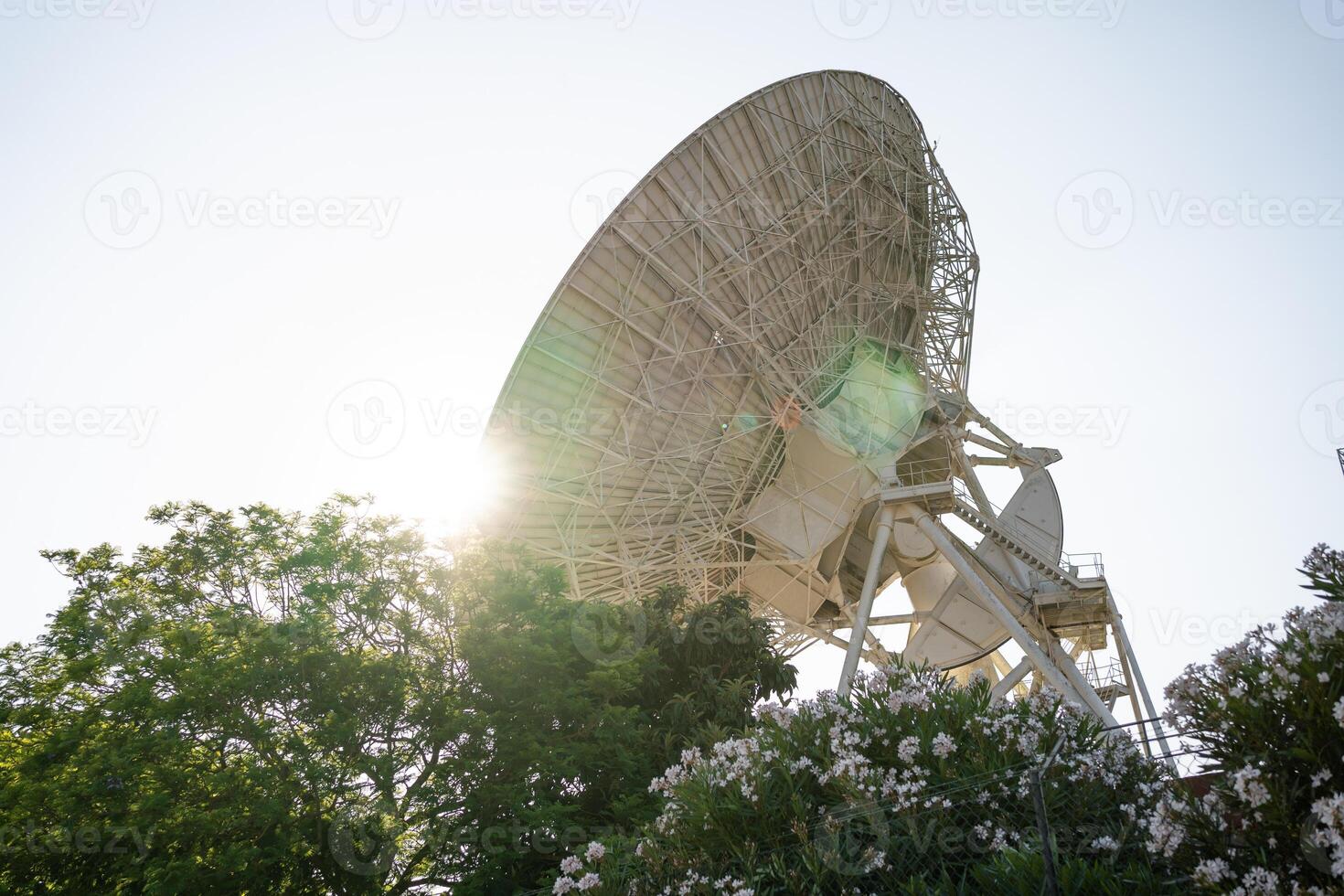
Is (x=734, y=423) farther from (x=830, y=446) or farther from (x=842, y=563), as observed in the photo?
(x=842, y=563)

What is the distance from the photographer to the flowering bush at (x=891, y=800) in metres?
9.27

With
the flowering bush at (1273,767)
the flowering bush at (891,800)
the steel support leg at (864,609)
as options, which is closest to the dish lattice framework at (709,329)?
the steel support leg at (864,609)

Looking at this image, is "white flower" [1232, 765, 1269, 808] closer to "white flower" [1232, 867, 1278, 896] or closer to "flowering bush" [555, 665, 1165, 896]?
"white flower" [1232, 867, 1278, 896]

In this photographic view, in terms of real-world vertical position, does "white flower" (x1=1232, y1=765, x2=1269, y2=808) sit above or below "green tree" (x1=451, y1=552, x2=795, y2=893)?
below

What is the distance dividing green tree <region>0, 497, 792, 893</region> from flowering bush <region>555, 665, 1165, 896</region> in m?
5.29

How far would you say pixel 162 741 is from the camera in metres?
15.2

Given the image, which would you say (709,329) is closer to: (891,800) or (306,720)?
(306,720)

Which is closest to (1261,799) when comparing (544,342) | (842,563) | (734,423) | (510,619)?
(510,619)

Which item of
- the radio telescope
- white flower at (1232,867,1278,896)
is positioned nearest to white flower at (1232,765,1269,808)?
white flower at (1232,867,1278,896)

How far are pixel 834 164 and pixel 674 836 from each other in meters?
20.1

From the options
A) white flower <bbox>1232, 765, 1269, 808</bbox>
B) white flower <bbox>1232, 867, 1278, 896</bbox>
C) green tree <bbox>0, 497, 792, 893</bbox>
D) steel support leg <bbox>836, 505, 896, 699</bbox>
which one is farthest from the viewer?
steel support leg <bbox>836, 505, 896, 699</bbox>

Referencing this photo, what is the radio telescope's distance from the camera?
22.9 meters

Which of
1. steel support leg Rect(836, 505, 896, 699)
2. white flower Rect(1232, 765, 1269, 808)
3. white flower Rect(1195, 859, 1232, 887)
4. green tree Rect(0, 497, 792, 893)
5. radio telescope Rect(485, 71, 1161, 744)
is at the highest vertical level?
radio telescope Rect(485, 71, 1161, 744)

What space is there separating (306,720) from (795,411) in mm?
14879
